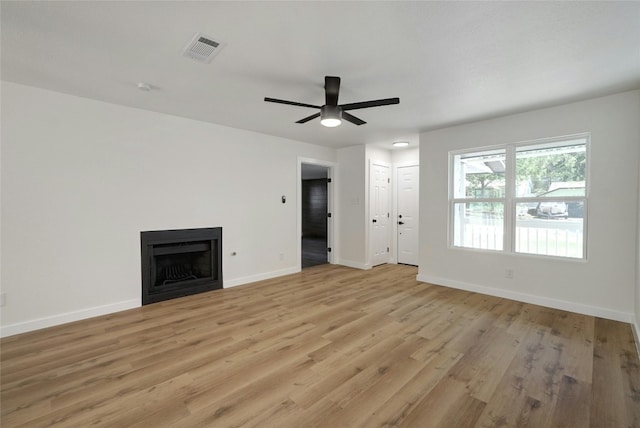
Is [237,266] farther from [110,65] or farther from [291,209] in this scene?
[110,65]

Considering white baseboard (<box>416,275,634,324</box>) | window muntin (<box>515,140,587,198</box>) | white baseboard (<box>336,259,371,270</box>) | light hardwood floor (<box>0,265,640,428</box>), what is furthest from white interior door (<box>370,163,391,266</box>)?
window muntin (<box>515,140,587,198</box>)

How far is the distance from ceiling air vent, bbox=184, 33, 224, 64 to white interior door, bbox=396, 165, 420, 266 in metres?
4.65

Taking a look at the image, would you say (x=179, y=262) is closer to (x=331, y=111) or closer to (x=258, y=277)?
(x=258, y=277)

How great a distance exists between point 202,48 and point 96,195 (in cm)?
231

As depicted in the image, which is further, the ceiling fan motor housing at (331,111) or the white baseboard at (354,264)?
the white baseboard at (354,264)

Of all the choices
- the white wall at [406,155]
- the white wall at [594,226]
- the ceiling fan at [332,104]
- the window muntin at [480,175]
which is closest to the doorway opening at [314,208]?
the white wall at [406,155]

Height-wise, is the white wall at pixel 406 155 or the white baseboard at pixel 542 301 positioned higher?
the white wall at pixel 406 155

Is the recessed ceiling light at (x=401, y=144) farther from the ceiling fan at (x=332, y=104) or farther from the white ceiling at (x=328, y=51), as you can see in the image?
the ceiling fan at (x=332, y=104)

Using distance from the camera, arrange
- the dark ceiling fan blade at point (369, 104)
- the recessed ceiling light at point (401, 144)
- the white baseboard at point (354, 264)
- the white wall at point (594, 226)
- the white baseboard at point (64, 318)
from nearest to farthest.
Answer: the dark ceiling fan blade at point (369, 104) → the white baseboard at point (64, 318) → the white wall at point (594, 226) → the recessed ceiling light at point (401, 144) → the white baseboard at point (354, 264)

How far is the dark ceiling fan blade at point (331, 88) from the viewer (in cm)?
260

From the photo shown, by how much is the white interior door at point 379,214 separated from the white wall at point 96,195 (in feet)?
8.33

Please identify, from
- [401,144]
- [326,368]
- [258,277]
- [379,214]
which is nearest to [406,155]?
[401,144]

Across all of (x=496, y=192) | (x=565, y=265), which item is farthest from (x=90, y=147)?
(x=565, y=265)

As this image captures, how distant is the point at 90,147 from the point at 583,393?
16.7ft
